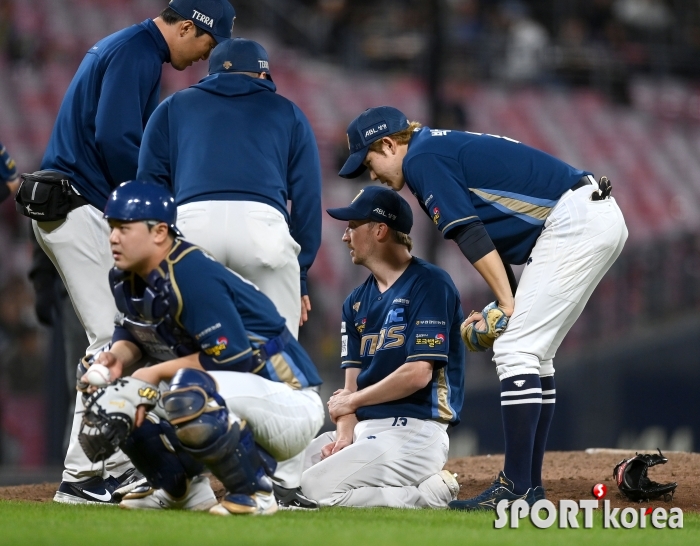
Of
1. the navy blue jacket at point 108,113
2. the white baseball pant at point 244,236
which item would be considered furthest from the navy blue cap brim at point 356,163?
the navy blue jacket at point 108,113

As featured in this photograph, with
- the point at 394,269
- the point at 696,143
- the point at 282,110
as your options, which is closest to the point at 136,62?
the point at 282,110

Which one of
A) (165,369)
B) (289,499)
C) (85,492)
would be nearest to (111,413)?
(165,369)

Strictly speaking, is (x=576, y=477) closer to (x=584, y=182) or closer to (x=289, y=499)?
(x=584, y=182)

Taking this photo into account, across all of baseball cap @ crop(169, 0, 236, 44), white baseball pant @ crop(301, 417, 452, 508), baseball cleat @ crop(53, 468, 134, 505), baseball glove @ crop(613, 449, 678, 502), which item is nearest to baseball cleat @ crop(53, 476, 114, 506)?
baseball cleat @ crop(53, 468, 134, 505)

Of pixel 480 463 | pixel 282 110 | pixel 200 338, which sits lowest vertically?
pixel 480 463

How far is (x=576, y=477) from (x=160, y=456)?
8.93 ft

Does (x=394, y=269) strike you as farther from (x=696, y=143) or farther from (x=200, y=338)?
(x=696, y=143)

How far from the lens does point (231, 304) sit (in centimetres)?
445

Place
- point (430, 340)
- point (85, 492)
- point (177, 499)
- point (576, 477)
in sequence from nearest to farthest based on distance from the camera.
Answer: point (177, 499)
point (85, 492)
point (430, 340)
point (576, 477)

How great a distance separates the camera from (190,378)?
4.30 metres

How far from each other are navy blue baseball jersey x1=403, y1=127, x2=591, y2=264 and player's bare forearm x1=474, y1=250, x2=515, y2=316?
22cm

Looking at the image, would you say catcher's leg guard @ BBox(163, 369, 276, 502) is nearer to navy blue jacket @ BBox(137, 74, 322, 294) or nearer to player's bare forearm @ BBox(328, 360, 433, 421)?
navy blue jacket @ BBox(137, 74, 322, 294)

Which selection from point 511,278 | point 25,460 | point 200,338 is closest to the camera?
point 200,338

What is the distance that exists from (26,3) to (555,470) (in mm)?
10196
